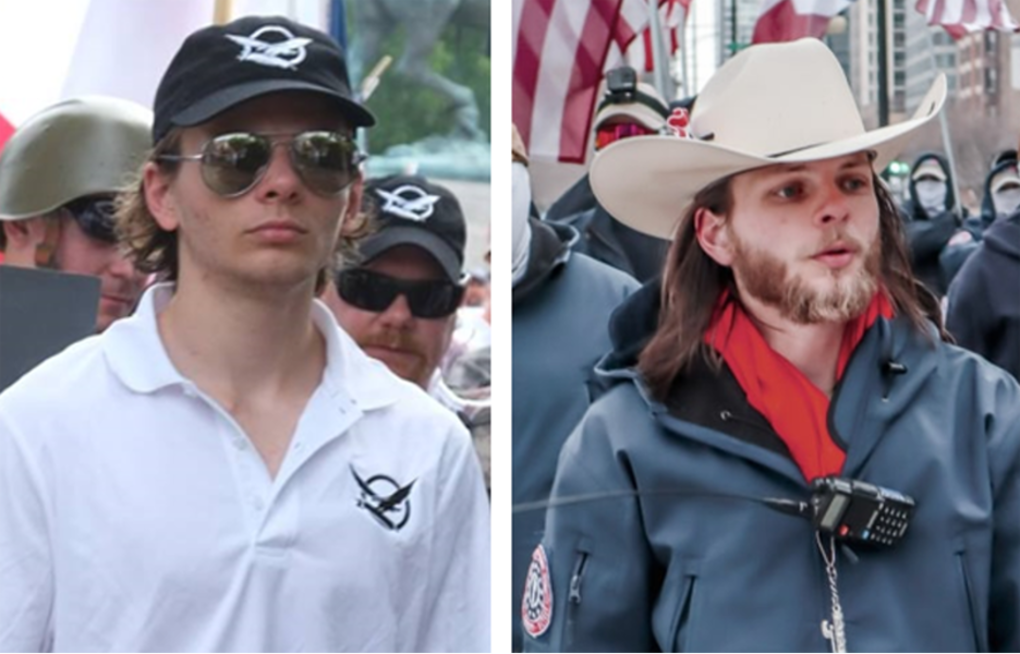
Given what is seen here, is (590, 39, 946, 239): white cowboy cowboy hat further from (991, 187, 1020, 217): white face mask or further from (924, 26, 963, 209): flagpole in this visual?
(991, 187, 1020, 217): white face mask

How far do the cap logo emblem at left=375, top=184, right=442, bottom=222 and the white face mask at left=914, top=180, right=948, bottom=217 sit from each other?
103cm

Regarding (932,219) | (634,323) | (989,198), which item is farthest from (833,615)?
(989,198)

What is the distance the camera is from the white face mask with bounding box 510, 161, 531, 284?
12.3 feet

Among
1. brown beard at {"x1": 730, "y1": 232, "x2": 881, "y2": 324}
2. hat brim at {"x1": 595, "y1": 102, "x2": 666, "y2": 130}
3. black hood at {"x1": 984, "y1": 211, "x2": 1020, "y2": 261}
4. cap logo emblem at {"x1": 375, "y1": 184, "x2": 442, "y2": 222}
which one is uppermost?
hat brim at {"x1": 595, "y1": 102, "x2": 666, "y2": 130}

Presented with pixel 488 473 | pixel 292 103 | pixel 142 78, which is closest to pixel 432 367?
pixel 488 473

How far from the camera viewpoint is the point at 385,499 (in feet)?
12.1

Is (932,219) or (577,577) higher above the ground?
(932,219)

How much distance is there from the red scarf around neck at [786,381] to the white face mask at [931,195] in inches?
8.3

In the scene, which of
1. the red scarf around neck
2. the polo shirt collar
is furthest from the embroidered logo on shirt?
the red scarf around neck

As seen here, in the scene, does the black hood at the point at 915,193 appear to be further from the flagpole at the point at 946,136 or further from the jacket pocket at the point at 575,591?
the jacket pocket at the point at 575,591

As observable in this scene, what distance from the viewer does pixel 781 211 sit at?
11.7 feet

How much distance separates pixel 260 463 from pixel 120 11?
104 centimetres

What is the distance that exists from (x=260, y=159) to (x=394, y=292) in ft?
1.36

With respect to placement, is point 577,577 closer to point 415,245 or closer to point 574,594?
point 574,594
